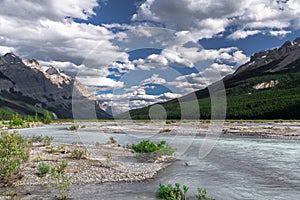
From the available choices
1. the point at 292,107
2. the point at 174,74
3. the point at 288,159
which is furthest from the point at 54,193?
the point at 292,107

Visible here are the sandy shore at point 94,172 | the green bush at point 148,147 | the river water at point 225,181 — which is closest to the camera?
the river water at point 225,181

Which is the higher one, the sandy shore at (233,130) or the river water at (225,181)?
the sandy shore at (233,130)

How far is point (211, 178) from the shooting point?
1994 cm

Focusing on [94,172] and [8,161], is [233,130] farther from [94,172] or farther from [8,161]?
[8,161]

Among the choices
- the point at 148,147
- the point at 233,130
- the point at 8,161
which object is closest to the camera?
the point at 8,161

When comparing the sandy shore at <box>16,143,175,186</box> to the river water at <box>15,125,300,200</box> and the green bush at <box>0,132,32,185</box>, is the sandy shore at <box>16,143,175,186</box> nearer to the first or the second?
the green bush at <box>0,132,32,185</box>

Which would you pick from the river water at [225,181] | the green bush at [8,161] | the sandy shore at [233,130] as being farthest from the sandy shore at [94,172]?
the sandy shore at [233,130]

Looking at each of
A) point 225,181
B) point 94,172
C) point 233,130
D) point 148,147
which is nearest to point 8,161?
point 94,172

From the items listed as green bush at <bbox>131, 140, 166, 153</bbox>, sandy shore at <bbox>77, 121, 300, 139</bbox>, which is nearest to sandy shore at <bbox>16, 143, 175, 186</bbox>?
green bush at <bbox>131, 140, 166, 153</bbox>

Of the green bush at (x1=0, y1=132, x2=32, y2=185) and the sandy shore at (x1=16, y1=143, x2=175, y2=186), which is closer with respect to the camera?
the green bush at (x1=0, y1=132, x2=32, y2=185)

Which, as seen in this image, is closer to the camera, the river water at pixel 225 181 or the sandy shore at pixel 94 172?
the river water at pixel 225 181

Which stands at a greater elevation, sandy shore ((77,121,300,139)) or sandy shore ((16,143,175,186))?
sandy shore ((77,121,300,139))

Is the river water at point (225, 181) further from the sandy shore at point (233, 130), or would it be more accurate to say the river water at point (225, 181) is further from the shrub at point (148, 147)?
the sandy shore at point (233, 130)

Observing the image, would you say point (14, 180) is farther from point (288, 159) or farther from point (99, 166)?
point (288, 159)
